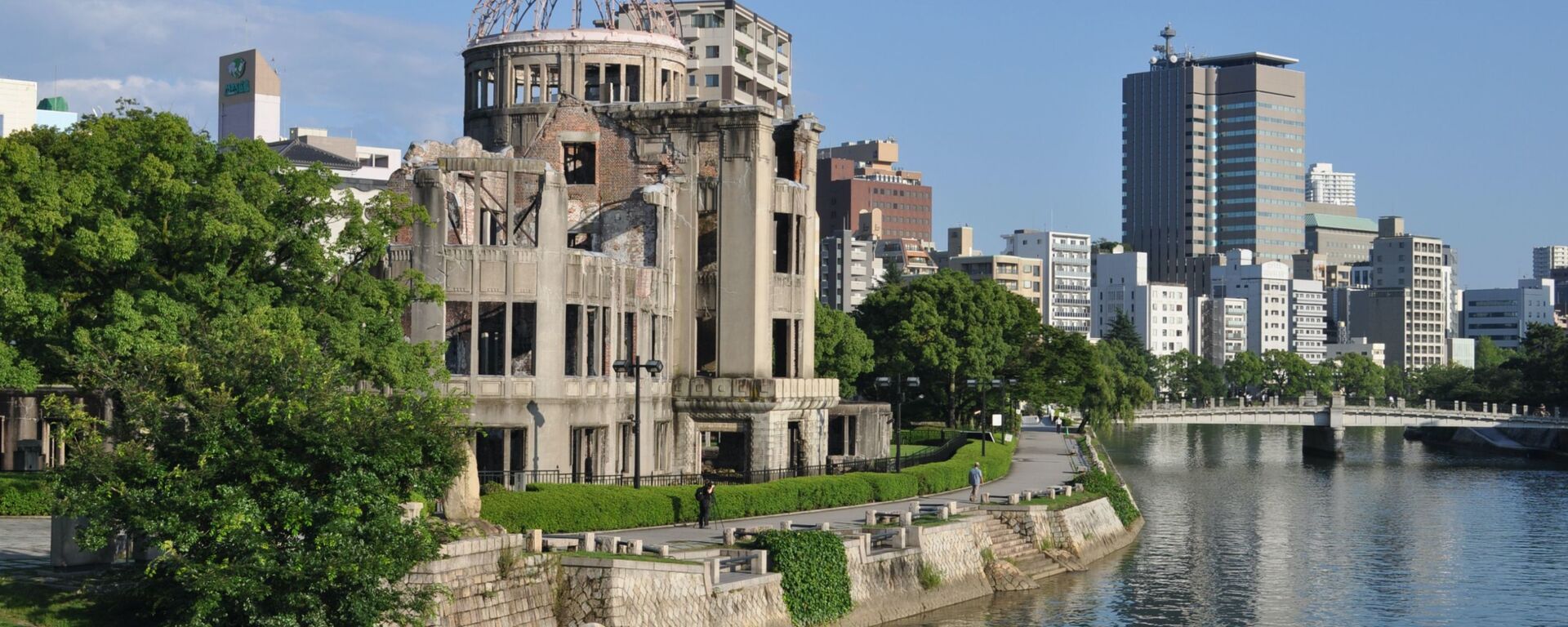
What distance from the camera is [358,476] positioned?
120 feet

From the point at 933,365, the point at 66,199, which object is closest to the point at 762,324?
the point at 66,199

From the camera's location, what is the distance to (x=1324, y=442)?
510 ft

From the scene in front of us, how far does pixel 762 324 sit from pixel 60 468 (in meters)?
39.6

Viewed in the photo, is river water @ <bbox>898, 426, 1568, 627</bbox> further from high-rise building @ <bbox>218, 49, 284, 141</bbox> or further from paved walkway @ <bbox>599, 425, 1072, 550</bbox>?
high-rise building @ <bbox>218, 49, 284, 141</bbox>

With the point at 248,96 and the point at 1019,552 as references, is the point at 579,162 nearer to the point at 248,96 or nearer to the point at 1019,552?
the point at 1019,552

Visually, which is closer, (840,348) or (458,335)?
(458,335)

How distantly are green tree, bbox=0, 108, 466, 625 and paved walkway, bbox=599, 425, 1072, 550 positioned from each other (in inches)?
330

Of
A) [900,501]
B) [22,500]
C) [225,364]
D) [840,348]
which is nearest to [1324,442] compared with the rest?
[840,348]

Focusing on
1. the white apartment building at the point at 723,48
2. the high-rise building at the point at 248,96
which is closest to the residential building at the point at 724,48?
the white apartment building at the point at 723,48

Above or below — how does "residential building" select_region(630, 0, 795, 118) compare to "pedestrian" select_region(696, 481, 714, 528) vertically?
above

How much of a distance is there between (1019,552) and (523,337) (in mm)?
18289

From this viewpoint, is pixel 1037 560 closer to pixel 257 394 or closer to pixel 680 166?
pixel 680 166

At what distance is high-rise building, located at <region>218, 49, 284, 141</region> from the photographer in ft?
476

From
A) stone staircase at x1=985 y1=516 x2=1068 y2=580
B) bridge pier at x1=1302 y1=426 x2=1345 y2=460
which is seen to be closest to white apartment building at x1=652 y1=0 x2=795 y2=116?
bridge pier at x1=1302 y1=426 x2=1345 y2=460
